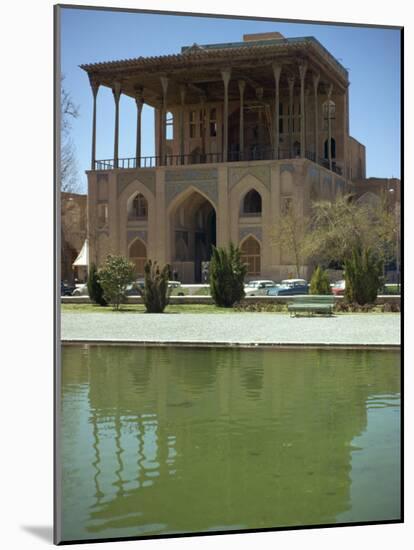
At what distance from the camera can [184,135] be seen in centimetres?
1573

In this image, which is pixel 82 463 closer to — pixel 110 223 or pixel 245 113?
pixel 110 223

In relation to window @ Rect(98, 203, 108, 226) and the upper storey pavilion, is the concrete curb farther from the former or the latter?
the upper storey pavilion

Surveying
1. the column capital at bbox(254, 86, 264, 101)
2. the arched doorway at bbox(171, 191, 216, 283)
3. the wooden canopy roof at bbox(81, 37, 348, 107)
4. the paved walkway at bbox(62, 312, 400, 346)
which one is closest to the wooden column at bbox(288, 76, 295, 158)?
the wooden canopy roof at bbox(81, 37, 348, 107)

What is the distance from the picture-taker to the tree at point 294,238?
1220 centimetres

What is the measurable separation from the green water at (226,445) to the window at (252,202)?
1052 cm

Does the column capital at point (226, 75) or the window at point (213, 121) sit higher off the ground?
the column capital at point (226, 75)

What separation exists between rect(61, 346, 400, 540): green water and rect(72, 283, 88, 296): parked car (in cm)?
95

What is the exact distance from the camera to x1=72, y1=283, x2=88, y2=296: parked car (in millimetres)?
7118

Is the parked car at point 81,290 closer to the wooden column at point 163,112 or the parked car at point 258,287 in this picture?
the wooden column at point 163,112

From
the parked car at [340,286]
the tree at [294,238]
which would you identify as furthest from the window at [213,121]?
the parked car at [340,286]

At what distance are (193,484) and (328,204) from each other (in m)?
7.90

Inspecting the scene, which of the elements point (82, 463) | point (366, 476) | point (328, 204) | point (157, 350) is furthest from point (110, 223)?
point (366, 476)

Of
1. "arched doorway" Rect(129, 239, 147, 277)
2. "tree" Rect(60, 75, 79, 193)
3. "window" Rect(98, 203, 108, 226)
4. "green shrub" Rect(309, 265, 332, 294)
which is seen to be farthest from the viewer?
"arched doorway" Rect(129, 239, 147, 277)

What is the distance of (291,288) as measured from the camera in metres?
13.0
